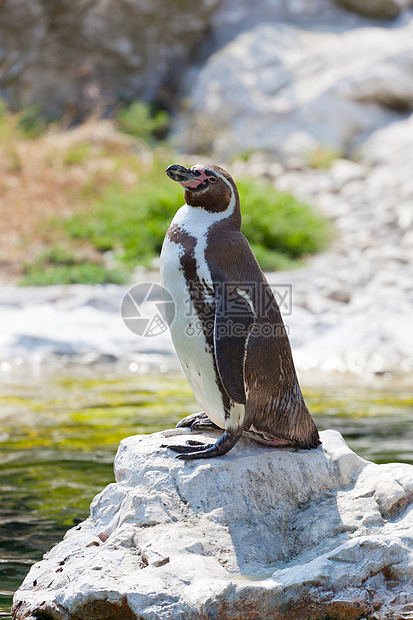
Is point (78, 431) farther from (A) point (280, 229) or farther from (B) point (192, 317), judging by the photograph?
(A) point (280, 229)

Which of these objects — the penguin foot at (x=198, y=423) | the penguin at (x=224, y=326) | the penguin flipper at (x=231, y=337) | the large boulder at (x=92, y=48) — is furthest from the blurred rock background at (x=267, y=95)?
the penguin flipper at (x=231, y=337)

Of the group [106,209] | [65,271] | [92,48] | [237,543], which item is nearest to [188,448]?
A: [237,543]

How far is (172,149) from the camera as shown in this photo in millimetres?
17234

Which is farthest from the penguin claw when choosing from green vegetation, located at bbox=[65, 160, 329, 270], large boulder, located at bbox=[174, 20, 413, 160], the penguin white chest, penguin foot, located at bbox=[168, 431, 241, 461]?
large boulder, located at bbox=[174, 20, 413, 160]

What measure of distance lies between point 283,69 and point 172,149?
4.14 meters

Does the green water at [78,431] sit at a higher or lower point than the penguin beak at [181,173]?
lower

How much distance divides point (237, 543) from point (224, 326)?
3.00 ft

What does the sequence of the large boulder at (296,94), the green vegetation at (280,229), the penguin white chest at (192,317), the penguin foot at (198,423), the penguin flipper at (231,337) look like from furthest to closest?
1. the large boulder at (296,94)
2. the green vegetation at (280,229)
3. the penguin foot at (198,423)
4. the penguin white chest at (192,317)
5. the penguin flipper at (231,337)

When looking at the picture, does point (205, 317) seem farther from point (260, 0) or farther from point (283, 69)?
point (260, 0)

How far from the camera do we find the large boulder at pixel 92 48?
19.6 meters

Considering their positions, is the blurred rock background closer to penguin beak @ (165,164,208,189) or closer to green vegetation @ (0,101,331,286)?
green vegetation @ (0,101,331,286)

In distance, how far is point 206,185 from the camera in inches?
133

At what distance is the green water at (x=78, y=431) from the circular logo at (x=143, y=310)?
3.87 feet

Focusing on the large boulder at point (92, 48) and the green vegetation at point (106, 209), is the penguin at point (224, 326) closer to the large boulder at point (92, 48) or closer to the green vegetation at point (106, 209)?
the green vegetation at point (106, 209)
